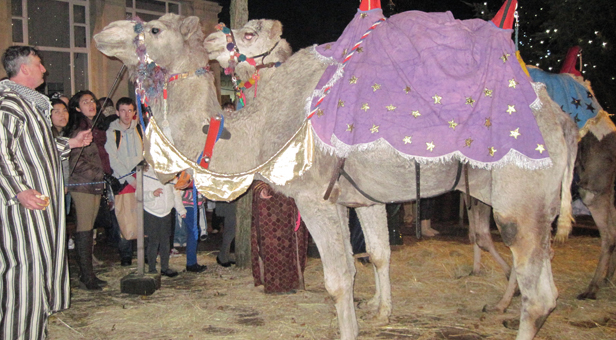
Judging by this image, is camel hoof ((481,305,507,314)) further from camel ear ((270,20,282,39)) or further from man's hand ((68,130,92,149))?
man's hand ((68,130,92,149))

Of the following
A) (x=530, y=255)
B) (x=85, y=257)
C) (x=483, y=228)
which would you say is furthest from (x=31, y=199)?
(x=483, y=228)

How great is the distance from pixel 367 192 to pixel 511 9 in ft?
5.80

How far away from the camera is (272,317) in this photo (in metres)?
4.82

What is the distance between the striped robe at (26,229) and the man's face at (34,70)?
0.20 meters

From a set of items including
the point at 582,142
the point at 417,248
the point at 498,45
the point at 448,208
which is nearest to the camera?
the point at 498,45

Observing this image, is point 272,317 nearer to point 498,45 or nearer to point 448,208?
point 498,45

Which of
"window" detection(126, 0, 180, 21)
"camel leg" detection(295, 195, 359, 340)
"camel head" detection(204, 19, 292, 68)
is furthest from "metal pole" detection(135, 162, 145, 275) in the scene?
"window" detection(126, 0, 180, 21)

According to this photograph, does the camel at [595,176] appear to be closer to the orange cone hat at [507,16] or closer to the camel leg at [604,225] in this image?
the camel leg at [604,225]

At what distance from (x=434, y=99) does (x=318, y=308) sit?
2598mm

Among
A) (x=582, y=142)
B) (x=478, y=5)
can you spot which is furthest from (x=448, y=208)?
(x=582, y=142)

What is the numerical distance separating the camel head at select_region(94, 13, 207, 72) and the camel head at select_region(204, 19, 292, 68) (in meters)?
0.28

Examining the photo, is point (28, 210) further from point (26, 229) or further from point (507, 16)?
point (507, 16)

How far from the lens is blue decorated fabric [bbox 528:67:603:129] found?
509cm

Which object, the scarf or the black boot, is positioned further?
the black boot
